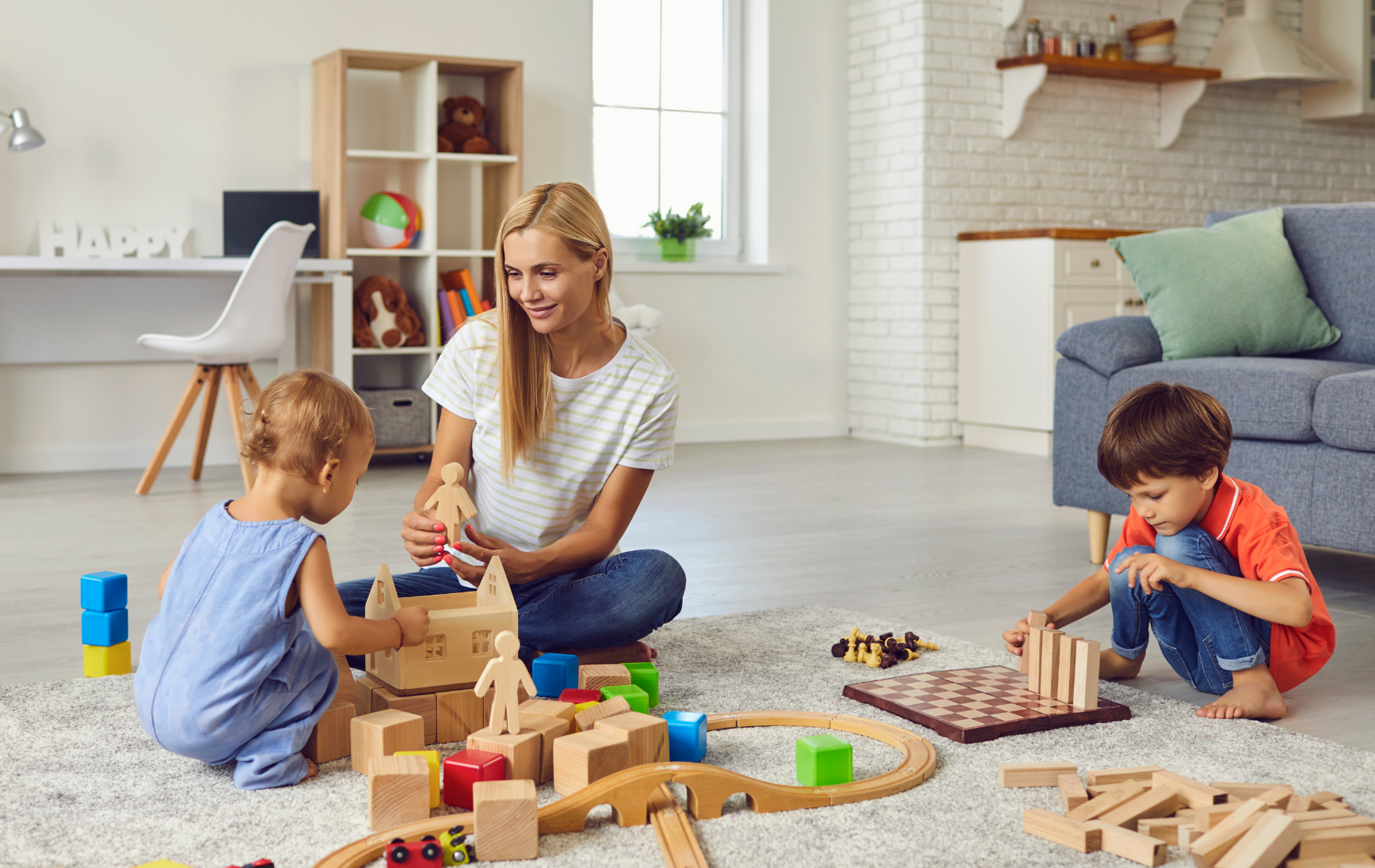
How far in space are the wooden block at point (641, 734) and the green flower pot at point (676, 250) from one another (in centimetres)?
377

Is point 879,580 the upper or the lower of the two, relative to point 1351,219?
lower

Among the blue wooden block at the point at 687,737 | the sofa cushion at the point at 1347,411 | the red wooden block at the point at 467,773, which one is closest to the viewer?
the red wooden block at the point at 467,773

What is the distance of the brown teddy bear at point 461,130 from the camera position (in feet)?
14.3

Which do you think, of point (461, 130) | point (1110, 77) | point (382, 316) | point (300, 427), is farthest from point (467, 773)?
point (1110, 77)

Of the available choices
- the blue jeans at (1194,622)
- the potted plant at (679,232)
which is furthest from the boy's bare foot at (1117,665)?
the potted plant at (679,232)

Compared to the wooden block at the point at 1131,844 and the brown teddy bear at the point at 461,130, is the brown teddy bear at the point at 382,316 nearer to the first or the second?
the brown teddy bear at the point at 461,130

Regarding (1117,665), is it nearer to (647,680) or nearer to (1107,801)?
(1107,801)

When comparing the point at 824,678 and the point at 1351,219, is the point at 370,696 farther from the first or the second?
the point at 1351,219

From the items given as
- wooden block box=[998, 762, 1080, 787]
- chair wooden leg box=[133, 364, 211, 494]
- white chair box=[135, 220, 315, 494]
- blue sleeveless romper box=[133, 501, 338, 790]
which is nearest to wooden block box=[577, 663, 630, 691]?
blue sleeveless romper box=[133, 501, 338, 790]

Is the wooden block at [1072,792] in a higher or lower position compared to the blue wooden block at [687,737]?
lower

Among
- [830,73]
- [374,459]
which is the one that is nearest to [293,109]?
[374,459]

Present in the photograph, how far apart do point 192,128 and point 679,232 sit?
A: 5.78 ft

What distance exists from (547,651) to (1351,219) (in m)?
2.02

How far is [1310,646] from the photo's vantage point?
1651 mm
